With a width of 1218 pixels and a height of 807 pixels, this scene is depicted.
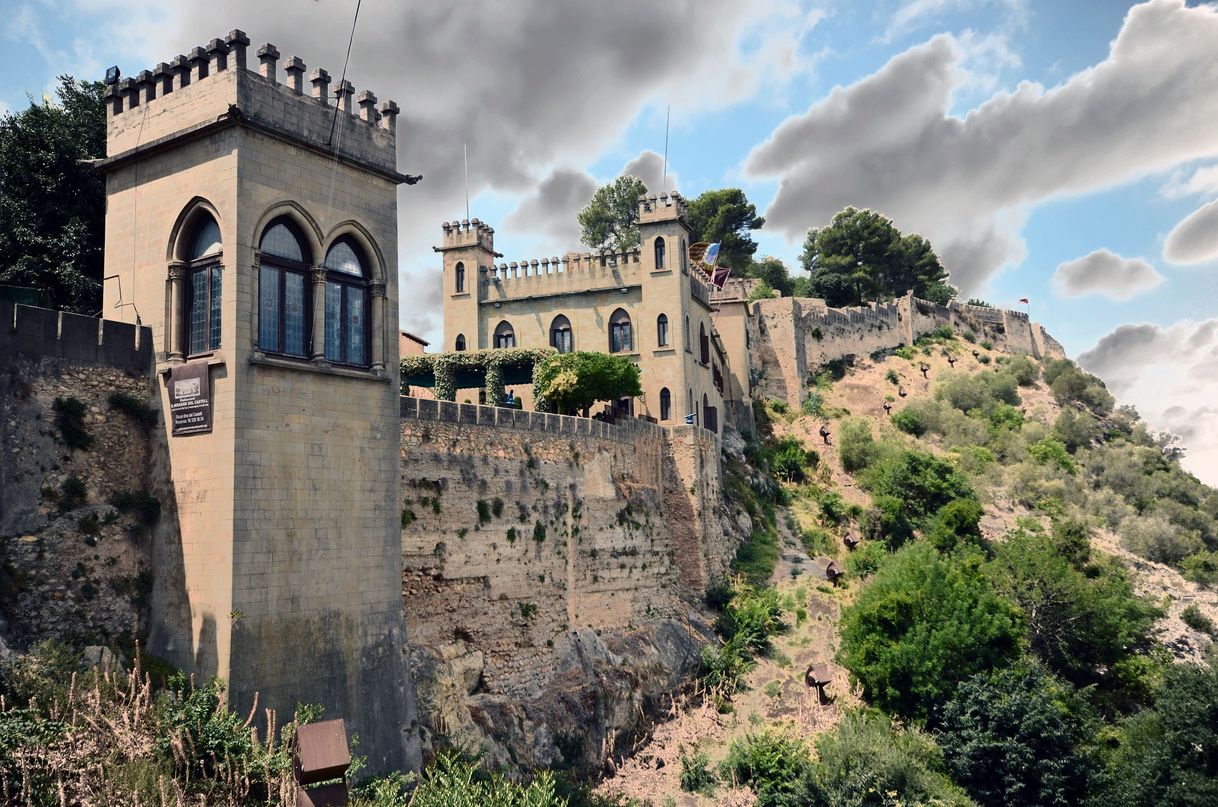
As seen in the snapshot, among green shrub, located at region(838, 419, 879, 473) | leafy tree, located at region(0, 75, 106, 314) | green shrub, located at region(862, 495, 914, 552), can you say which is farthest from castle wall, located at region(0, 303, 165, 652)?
green shrub, located at region(838, 419, 879, 473)

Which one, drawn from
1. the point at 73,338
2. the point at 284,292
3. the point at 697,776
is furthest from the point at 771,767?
the point at 73,338

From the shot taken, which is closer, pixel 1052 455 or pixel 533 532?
pixel 533 532

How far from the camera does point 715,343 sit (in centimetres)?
4784

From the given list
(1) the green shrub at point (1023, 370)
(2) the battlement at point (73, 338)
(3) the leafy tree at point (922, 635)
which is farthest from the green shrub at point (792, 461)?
(2) the battlement at point (73, 338)

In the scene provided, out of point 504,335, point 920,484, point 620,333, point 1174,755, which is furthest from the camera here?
point 920,484

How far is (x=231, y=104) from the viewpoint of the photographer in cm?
1684

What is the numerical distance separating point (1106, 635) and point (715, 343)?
68.2 feet

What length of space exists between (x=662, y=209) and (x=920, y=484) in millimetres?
16444

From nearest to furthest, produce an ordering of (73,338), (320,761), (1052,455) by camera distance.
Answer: (320,761), (73,338), (1052,455)

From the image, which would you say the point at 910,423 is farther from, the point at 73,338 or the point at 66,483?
the point at 66,483

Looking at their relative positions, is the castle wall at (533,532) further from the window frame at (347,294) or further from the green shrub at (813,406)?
the green shrub at (813,406)

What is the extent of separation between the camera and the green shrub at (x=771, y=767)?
26344mm

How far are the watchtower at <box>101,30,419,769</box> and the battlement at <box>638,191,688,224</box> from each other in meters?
21.9

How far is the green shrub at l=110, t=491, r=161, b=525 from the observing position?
1697 cm
